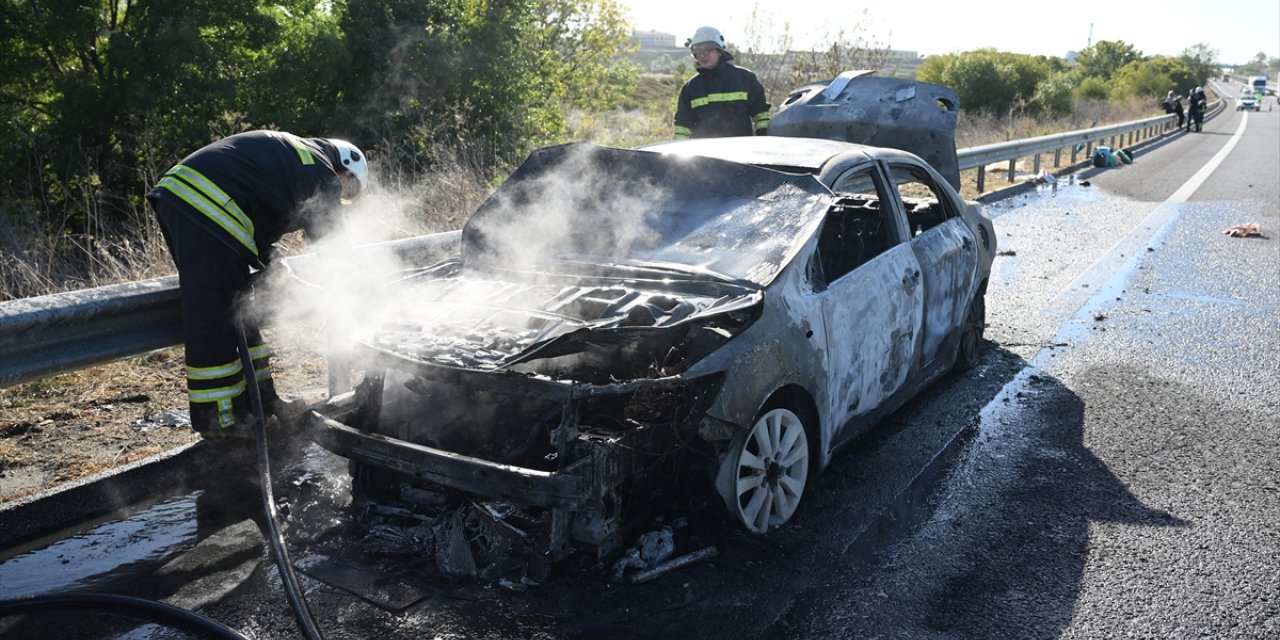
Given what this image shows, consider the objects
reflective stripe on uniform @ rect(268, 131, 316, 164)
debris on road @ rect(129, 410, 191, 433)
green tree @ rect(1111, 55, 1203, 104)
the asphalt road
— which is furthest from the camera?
green tree @ rect(1111, 55, 1203, 104)

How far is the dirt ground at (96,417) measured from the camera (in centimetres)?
415

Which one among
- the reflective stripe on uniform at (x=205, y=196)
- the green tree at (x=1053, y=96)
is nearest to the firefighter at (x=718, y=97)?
the reflective stripe on uniform at (x=205, y=196)

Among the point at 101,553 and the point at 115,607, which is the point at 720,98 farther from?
the point at 115,607

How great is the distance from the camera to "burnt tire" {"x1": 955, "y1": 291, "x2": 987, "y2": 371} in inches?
234

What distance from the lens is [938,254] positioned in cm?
529

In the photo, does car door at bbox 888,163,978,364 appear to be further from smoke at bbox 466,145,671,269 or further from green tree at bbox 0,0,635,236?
green tree at bbox 0,0,635,236

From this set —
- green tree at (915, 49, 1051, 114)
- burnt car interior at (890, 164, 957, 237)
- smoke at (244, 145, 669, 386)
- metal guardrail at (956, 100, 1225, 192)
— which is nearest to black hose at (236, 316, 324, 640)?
smoke at (244, 145, 669, 386)

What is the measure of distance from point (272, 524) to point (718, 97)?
19.2 ft

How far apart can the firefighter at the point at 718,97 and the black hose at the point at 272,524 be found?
4.98m

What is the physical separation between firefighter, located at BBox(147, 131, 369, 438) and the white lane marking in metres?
3.69

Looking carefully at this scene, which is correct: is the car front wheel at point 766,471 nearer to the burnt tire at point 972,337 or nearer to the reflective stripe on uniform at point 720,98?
the burnt tire at point 972,337

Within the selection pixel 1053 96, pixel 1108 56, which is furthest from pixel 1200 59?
pixel 1053 96

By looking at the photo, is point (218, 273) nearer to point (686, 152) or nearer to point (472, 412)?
point (472, 412)

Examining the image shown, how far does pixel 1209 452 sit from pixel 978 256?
1.78 m
